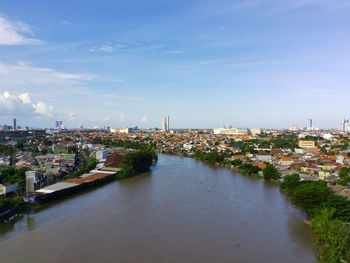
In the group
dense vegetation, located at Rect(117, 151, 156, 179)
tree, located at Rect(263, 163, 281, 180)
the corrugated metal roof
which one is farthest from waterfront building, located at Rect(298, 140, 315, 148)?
the corrugated metal roof

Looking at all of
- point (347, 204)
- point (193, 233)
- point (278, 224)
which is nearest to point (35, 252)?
point (193, 233)

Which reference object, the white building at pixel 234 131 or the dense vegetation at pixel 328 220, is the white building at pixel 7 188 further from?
the white building at pixel 234 131

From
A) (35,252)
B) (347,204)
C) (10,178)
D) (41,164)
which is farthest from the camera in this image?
(41,164)

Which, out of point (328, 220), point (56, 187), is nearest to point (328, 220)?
point (328, 220)

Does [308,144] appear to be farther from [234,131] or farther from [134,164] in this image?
[234,131]

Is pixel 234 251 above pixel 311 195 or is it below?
below

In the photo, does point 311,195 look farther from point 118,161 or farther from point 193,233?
point 118,161

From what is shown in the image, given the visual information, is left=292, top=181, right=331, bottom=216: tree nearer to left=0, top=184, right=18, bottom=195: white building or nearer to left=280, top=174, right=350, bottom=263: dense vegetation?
left=280, top=174, right=350, bottom=263: dense vegetation
